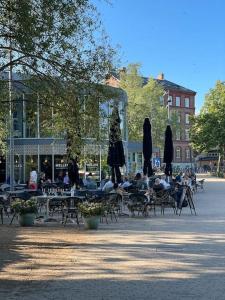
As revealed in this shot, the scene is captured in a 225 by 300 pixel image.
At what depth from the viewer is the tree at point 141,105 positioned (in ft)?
219

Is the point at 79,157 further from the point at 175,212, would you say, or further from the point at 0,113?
the point at 175,212

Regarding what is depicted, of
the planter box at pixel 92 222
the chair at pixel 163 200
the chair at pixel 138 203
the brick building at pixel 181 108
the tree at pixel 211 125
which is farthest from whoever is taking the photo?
the brick building at pixel 181 108

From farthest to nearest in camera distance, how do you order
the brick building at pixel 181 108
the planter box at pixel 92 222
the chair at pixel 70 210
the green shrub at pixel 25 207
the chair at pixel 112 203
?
the brick building at pixel 181 108 → the chair at pixel 112 203 → the chair at pixel 70 210 → the green shrub at pixel 25 207 → the planter box at pixel 92 222

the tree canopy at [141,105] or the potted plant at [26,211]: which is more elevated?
the tree canopy at [141,105]

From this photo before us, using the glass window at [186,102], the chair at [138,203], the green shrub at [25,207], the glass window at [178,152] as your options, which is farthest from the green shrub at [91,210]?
the glass window at [186,102]

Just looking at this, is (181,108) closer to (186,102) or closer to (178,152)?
(186,102)

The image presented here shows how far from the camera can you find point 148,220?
58.0 feet

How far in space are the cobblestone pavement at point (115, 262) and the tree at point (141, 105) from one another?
5068cm

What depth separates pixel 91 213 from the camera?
49.6 ft

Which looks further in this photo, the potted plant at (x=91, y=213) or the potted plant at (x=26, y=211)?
the potted plant at (x=26, y=211)

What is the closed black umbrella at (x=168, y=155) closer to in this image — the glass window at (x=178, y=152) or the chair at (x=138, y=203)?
the chair at (x=138, y=203)

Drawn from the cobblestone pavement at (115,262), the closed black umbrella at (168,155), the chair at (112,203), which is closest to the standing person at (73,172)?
the chair at (112,203)

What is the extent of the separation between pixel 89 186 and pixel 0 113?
864 centimetres

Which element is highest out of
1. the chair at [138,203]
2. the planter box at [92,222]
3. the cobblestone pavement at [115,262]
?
the chair at [138,203]
